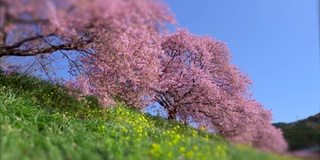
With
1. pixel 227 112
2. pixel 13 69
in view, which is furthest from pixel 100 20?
pixel 227 112

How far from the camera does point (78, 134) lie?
7836mm

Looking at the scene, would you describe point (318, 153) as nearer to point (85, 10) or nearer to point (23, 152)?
point (85, 10)

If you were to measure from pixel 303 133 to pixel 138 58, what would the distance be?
549 cm

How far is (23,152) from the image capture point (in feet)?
17.3

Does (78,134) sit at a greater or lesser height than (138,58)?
lesser

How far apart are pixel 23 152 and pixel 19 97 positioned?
5.53 metres

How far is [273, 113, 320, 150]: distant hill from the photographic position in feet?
19.2

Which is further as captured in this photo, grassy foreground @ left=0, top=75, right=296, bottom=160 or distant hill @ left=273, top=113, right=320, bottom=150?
distant hill @ left=273, top=113, right=320, bottom=150

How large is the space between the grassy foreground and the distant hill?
59 centimetres

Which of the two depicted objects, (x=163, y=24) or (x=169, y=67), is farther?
(x=169, y=67)

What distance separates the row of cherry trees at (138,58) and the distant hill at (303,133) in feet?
0.66

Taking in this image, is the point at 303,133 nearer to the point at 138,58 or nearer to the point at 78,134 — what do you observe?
the point at 78,134

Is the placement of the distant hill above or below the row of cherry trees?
below

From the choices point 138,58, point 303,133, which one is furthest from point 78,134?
point 303,133
